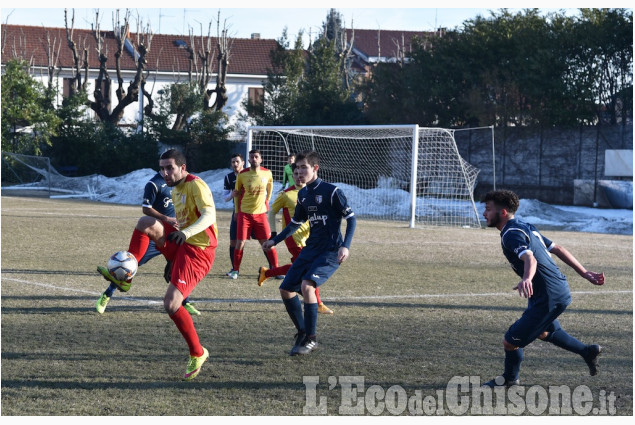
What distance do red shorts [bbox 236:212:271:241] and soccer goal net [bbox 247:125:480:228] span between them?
1195cm

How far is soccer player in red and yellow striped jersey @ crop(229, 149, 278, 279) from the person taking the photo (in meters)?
11.9

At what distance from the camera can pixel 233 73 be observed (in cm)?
5972

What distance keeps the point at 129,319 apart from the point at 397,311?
2.77m

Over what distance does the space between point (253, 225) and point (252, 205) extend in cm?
28

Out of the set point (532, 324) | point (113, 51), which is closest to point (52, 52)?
point (113, 51)

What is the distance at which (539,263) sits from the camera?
593 centimetres

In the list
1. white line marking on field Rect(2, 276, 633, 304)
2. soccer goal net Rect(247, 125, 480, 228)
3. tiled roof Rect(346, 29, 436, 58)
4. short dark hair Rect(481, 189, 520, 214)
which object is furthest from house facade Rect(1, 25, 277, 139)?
short dark hair Rect(481, 189, 520, 214)

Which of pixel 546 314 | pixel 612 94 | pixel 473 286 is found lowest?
pixel 473 286

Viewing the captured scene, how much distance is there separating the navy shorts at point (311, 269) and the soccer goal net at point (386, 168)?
53.0 feet

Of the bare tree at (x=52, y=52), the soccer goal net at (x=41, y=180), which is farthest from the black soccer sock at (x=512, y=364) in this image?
the bare tree at (x=52, y=52)

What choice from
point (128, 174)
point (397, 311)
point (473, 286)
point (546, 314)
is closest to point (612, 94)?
point (128, 174)

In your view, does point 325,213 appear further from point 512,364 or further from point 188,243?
point 512,364

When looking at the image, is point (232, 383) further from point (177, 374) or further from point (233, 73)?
point (233, 73)

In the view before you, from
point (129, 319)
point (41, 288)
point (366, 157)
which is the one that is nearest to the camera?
point (129, 319)
